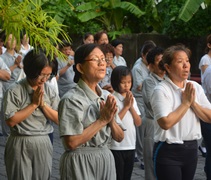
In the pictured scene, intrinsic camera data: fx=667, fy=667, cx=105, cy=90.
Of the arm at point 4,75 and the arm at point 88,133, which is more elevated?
the arm at point 4,75

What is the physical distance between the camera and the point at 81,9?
17922mm

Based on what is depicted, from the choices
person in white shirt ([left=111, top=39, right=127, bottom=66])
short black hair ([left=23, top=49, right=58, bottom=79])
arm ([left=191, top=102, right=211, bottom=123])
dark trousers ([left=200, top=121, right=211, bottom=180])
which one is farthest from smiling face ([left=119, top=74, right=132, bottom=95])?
person in white shirt ([left=111, top=39, right=127, bottom=66])

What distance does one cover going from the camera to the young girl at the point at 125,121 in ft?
22.7

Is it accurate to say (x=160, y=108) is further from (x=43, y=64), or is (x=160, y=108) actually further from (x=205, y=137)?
(x=205, y=137)

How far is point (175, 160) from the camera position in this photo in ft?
19.0

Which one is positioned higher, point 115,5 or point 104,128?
point 115,5

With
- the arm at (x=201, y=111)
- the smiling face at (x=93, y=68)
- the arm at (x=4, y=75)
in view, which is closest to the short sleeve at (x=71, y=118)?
the smiling face at (x=93, y=68)

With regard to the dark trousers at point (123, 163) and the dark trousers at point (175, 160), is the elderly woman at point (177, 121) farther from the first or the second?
the dark trousers at point (123, 163)

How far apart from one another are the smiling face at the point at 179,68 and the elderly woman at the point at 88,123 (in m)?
0.92

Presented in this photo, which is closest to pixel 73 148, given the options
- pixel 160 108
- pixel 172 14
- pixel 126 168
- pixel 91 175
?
pixel 91 175

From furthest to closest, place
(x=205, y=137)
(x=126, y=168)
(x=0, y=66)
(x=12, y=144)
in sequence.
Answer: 1. (x=0, y=66)
2. (x=205, y=137)
3. (x=126, y=168)
4. (x=12, y=144)

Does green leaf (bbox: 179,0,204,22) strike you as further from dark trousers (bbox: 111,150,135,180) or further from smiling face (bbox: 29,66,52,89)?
smiling face (bbox: 29,66,52,89)

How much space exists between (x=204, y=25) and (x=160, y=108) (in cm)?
1255

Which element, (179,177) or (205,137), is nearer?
(179,177)
